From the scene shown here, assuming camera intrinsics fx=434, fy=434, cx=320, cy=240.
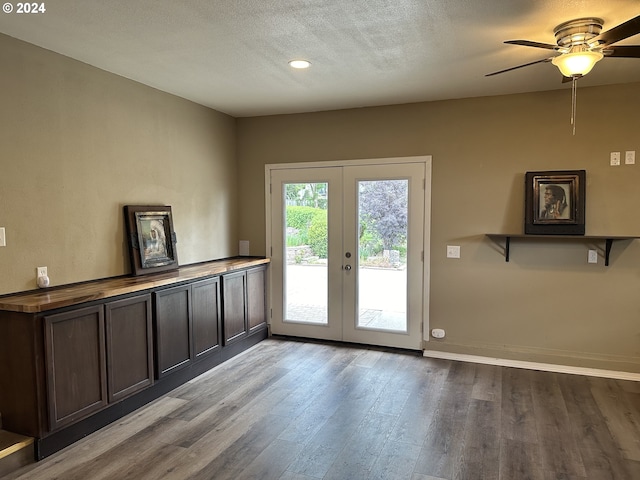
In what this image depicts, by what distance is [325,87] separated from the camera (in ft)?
13.0

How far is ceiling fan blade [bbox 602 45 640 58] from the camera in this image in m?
2.42

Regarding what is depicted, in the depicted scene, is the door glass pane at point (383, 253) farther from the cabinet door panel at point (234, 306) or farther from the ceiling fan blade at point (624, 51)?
the ceiling fan blade at point (624, 51)

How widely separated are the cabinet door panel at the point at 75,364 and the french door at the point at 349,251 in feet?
8.03

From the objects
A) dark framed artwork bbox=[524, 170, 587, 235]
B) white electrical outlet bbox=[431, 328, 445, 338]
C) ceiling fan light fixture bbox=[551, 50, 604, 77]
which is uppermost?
ceiling fan light fixture bbox=[551, 50, 604, 77]

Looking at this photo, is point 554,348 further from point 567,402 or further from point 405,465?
point 405,465

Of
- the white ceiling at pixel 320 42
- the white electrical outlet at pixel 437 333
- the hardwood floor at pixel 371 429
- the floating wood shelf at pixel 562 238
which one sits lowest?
the hardwood floor at pixel 371 429

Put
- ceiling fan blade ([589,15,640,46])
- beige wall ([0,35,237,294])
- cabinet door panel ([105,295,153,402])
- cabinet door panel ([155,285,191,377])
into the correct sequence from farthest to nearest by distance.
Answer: cabinet door panel ([155,285,191,377])
cabinet door panel ([105,295,153,402])
beige wall ([0,35,237,294])
ceiling fan blade ([589,15,640,46])

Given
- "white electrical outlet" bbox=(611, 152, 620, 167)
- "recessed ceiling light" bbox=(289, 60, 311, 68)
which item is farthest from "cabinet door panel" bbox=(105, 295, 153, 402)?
"white electrical outlet" bbox=(611, 152, 620, 167)

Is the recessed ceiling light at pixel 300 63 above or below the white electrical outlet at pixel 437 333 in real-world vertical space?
above

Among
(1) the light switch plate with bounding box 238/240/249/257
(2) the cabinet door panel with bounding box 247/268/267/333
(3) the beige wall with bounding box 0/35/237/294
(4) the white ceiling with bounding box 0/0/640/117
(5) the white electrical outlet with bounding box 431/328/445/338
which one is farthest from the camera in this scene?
(1) the light switch plate with bounding box 238/240/249/257

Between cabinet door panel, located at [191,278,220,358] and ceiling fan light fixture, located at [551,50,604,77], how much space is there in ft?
10.6

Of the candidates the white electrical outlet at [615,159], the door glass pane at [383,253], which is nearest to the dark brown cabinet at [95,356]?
the door glass pane at [383,253]

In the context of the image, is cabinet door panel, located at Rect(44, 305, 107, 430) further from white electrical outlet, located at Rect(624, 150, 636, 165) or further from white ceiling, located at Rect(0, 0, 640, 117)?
white electrical outlet, located at Rect(624, 150, 636, 165)

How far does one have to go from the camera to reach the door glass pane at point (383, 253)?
4.58 m
